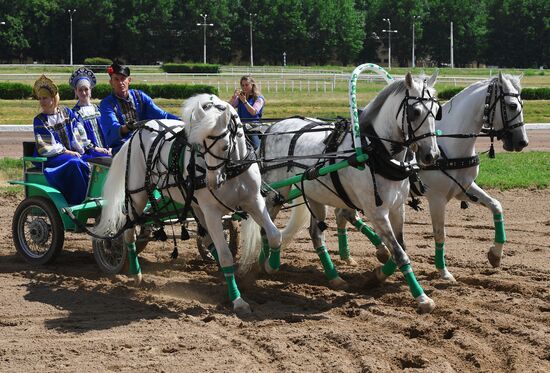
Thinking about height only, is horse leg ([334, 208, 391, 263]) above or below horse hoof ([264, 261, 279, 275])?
above

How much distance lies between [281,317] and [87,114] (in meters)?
3.92

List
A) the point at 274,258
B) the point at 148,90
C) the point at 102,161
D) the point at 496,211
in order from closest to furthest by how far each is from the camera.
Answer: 1. the point at 274,258
2. the point at 496,211
3. the point at 102,161
4. the point at 148,90

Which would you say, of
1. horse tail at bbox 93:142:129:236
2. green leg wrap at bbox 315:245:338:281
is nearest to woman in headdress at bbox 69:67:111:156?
horse tail at bbox 93:142:129:236

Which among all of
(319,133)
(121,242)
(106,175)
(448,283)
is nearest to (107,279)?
(121,242)

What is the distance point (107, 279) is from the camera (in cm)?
982

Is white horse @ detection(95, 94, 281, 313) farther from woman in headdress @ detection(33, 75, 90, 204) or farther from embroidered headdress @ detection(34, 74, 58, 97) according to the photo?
embroidered headdress @ detection(34, 74, 58, 97)

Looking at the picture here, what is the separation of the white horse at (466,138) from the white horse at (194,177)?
6.05 feet

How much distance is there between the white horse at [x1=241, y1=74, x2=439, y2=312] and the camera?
8.02 m

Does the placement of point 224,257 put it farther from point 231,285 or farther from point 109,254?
point 109,254

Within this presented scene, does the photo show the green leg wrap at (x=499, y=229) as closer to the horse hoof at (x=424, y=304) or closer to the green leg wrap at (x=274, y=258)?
the horse hoof at (x=424, y=304)

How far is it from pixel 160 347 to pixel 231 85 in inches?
1587

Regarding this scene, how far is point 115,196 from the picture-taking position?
9.59 meters

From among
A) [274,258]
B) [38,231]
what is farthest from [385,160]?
[38,231]

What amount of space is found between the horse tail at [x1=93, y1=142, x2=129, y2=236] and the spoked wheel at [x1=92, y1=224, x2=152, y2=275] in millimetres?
284
